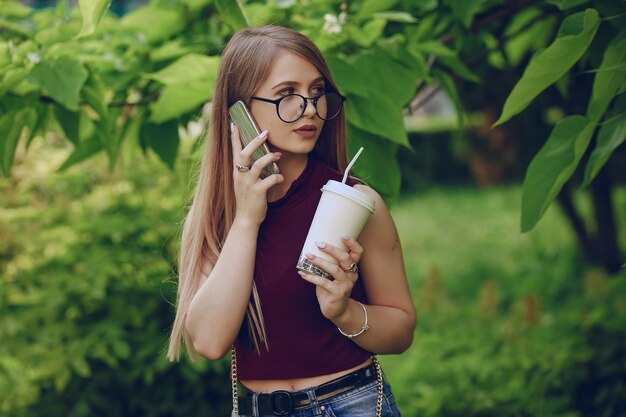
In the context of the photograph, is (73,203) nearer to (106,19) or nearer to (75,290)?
(75,290)

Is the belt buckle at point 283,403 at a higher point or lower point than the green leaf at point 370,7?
lower

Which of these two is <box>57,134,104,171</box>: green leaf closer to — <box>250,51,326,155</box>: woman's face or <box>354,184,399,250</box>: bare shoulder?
<box>250,51,326,155</box>: woman's face

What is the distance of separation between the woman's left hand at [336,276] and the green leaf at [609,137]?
26.9 inches

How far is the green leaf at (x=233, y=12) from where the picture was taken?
7.30 feet

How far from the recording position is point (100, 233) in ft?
13.4

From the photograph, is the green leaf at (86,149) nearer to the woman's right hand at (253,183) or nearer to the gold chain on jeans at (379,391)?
the woman's right hand at (253,183)

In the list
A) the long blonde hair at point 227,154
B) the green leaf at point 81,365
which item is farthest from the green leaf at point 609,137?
the green leaf at point 81,365

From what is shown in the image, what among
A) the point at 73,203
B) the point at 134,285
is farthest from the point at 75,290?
the point at 73,203

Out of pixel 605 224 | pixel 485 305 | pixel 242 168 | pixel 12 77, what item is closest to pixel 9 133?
pixel 12 77

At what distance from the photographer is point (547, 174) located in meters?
2.02

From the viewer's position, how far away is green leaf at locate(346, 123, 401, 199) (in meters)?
2.38

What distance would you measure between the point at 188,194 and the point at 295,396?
0.95 meters

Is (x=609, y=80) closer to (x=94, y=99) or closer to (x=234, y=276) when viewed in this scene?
(x=234, y=276)

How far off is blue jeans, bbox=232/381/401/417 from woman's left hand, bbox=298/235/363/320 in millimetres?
204
